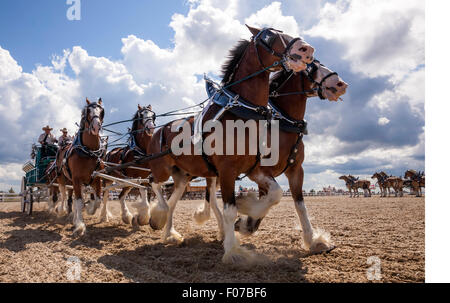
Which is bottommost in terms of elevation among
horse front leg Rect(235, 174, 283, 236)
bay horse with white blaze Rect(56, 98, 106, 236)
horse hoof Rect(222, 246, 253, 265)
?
horse hoof Rect(222, 246, 253, 265)

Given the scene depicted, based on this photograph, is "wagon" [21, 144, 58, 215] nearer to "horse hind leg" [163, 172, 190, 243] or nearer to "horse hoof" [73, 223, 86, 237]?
"horse hoof" [73, 223, 86, 237]

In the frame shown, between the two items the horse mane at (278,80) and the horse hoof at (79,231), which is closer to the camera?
the horse mane at (278,80)

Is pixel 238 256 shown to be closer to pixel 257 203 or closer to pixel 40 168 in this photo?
pixel 257 203

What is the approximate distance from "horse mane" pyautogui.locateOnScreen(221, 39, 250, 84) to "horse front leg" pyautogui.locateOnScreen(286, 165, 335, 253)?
1811 millimetres

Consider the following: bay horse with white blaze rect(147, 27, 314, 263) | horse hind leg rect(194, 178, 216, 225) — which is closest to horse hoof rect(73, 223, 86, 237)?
horse hind leg rect(194, 178, 216, 225)

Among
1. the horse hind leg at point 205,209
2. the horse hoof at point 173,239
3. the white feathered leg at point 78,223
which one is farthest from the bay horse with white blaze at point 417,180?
the white feathered leg at point 78,223

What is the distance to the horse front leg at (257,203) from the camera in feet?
13.6

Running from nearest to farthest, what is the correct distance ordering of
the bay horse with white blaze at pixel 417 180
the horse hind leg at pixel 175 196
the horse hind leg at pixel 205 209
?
the horse hind leg at pixel 175 196 → the horse hind leg at pixel 205 209 → the bay horse with white blaze at pixel 417 180

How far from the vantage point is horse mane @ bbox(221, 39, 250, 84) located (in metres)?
4.76

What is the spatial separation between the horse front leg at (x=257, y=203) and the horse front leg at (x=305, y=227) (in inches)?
26.1

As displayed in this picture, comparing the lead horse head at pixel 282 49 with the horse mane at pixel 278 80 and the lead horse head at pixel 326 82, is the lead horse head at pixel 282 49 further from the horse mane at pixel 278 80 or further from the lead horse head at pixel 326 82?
the horse mane at pixel 278 80

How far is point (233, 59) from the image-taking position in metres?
4.81
